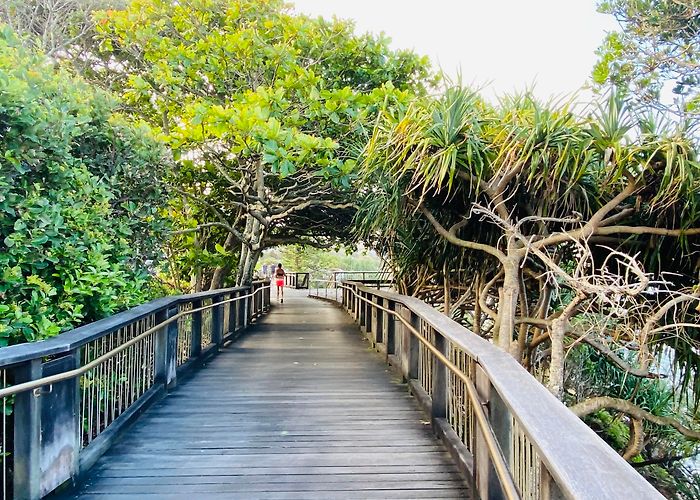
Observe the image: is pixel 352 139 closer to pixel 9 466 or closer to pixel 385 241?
pixel 385 241

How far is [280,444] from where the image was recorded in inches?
126

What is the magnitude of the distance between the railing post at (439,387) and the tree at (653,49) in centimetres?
656

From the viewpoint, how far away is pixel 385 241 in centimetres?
719

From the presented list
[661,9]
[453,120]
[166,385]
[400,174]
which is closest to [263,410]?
[166,385]

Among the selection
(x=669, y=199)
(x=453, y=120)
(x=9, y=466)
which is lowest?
(x=9, y=466)

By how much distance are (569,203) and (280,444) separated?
3649 millimetres

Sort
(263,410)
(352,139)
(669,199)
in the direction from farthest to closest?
1. (352,139)
2. (669,199)
3. (263,410)

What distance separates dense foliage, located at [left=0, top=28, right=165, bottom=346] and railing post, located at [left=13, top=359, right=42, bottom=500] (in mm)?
615

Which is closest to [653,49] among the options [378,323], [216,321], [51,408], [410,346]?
[378,323]

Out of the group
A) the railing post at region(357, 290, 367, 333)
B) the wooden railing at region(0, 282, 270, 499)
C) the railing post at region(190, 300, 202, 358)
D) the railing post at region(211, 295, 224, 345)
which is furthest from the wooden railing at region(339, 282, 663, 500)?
the railing post at region(357, 290, 367, 333)

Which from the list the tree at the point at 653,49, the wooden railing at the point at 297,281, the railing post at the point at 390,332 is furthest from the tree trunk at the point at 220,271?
the wooden railing at the point at 297,281

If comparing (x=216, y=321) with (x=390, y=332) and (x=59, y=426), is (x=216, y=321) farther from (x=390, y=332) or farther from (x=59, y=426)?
(x=59, y=426)

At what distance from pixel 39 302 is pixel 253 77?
5828 millimetres

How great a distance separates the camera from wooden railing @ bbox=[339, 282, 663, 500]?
1.08 meters
